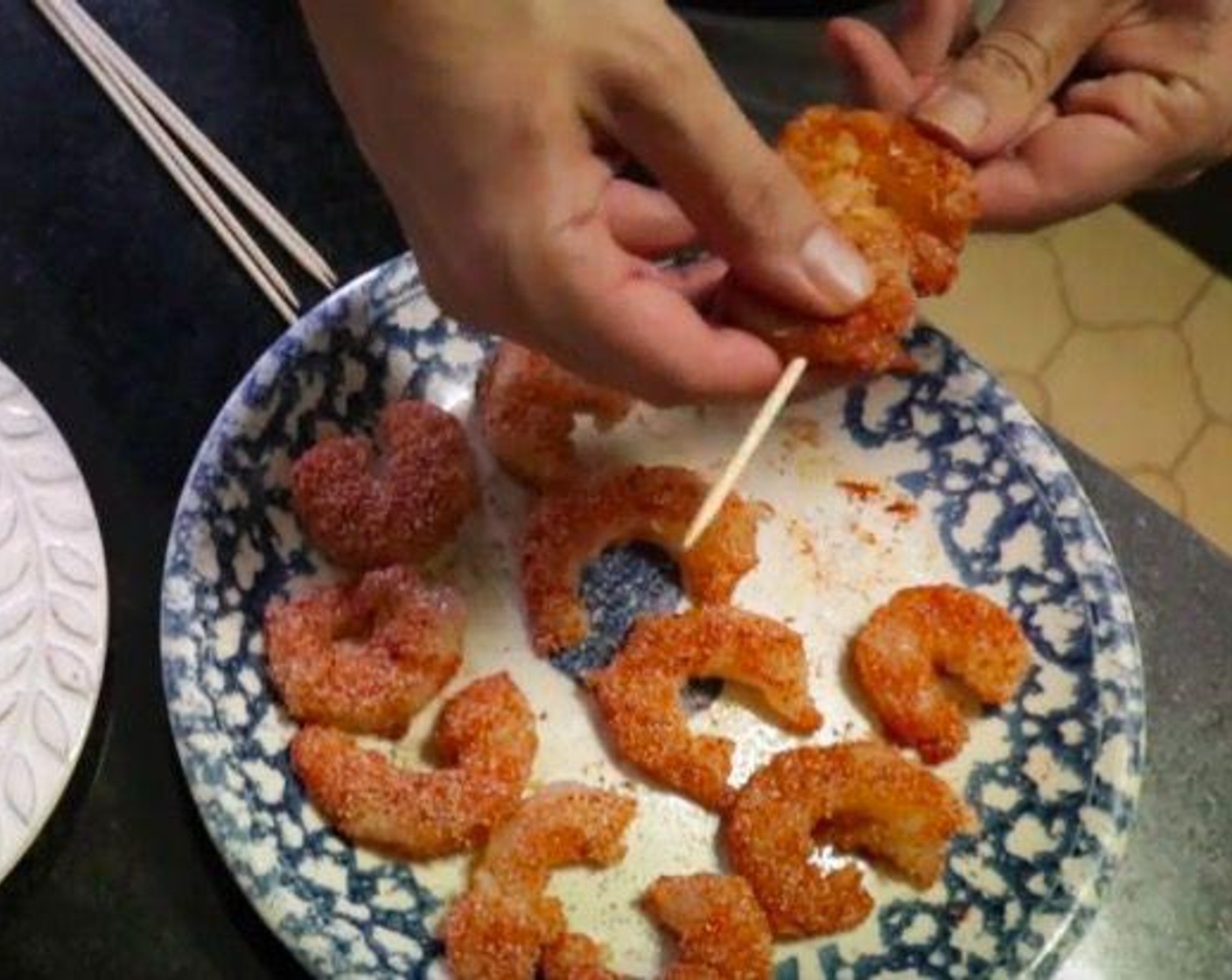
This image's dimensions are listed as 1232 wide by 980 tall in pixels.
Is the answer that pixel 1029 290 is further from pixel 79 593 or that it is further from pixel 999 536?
pixel 79 593

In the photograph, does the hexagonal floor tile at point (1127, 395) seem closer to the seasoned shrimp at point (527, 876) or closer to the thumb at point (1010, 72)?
the thumb at point (1010, 72)

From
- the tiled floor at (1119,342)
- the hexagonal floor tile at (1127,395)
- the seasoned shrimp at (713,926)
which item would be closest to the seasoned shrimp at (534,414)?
the seasoned shrimp at (713,926)

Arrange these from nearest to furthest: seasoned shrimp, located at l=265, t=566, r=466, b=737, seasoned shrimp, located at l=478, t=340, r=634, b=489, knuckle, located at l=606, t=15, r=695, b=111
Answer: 1. knuckle, located at l=606, t=15, r=695, b=111
2. seasoned shrimp, located at l=265, t=566, r=466, b=737
3. seasoned shrimp, located at l=478, t=340, r=634, b=489

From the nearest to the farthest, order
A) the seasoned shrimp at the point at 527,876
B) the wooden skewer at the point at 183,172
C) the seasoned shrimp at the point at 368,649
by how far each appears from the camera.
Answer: the seasoned shrimp at the point at 527,876
the seasoned shrimp at the point at 368,649
the wooden skewer at the point at 183,172

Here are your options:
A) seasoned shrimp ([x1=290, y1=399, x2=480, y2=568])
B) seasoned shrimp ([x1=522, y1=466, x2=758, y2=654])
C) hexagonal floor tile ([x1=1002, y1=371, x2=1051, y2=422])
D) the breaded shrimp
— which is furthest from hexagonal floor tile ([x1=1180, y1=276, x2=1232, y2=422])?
the breaded shrimp

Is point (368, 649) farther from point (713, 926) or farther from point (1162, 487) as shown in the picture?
point (1162, 487)

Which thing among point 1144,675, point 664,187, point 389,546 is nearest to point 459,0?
point 664,187

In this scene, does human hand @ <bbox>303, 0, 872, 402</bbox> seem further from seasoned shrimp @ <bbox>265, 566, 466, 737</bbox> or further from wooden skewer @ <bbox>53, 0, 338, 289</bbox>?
wooden skewer @ <bbox>53, 0, 338, 289</bbox>
